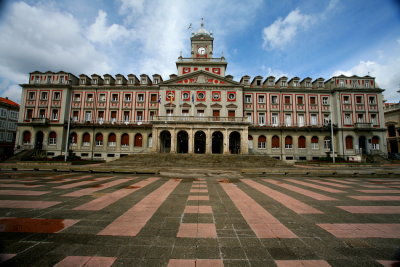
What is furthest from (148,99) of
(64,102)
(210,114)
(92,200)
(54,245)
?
(54,245)

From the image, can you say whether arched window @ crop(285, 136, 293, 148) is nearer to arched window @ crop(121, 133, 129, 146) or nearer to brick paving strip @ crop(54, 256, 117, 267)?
arched window @ crop(121, 133, 129, 146)

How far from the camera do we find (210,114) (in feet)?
111

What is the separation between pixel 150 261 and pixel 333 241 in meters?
3.91

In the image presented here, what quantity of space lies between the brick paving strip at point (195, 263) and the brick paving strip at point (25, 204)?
5454 mm

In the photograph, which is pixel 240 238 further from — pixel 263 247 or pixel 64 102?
pixel 64 102

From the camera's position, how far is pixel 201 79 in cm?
3475

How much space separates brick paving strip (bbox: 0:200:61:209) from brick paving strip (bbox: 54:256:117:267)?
3.98 m

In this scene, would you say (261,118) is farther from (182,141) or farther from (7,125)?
(7,125)

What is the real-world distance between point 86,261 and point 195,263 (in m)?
1.89

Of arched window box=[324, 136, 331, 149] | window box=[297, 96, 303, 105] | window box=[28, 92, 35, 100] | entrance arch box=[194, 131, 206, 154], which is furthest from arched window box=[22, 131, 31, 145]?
arched window box=[324, 136, 331, 149]

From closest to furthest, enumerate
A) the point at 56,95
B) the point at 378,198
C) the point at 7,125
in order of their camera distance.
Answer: the point at 378,198, the point at 56,95, the point at 7,125

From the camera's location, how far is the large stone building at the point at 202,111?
34.2 meters

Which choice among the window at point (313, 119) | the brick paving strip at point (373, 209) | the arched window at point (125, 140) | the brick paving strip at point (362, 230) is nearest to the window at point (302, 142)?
the window at point (313, 119)

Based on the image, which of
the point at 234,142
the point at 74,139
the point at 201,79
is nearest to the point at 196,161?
the point at 234,142
